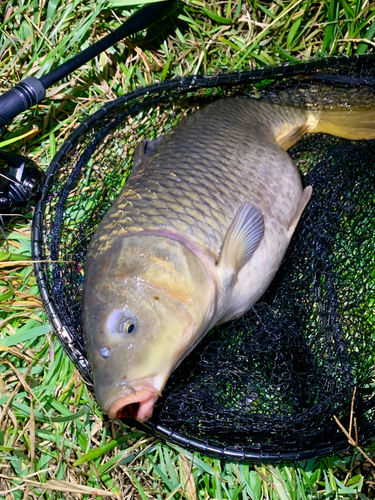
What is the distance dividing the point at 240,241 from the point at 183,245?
0.22 meters

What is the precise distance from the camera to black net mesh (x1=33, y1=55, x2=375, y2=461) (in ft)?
5.64

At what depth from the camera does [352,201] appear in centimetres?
204

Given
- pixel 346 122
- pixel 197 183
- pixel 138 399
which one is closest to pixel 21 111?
pixel 197 183

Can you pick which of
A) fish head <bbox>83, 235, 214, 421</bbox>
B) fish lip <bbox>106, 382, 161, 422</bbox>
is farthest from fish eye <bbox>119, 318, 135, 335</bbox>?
fish lip <bbox>106, 382, 161, 422</bbox>

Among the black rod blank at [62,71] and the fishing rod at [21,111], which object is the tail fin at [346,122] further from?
the fishing rod at [21,111]

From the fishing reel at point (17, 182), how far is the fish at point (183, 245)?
44 cm

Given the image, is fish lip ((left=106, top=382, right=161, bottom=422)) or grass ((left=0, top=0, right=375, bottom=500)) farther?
grass ((left=0, top=0, right=375, bottom=500))

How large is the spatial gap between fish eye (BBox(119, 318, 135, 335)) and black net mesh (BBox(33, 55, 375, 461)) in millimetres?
386

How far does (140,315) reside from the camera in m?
1.37

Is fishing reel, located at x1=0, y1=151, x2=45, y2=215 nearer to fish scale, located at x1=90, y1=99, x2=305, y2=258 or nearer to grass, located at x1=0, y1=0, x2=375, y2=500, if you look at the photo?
grass, located at x1=0, y1=0, x2=375, y2=500

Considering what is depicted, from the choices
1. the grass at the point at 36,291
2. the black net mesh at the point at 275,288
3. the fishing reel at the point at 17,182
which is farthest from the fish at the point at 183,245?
the grass at the point at 36,291

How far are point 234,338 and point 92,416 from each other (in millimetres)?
699

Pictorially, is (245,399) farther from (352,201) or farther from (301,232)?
(352,201)

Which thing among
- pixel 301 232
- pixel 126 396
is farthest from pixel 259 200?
pixel 126 396
